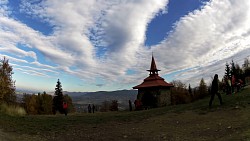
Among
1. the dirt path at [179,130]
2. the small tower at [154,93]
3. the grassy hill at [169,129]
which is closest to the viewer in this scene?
the dirt path at [179,130]

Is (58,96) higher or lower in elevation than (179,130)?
higher

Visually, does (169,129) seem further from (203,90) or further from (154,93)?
(203,90)

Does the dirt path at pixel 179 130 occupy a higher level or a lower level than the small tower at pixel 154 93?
lower

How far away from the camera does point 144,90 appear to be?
48.2 meters

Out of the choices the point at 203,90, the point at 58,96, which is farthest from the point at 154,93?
the point at 203,90

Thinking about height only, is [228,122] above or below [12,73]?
below

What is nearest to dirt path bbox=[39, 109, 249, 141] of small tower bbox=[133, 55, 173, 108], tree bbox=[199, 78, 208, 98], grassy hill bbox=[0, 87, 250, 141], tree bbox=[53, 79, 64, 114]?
grassy hill bbox=[0, 87, 250, 141]

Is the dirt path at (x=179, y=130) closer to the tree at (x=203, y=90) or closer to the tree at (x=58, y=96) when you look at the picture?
the tree at (x=203, y=90)

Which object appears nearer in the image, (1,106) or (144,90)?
(1,106)

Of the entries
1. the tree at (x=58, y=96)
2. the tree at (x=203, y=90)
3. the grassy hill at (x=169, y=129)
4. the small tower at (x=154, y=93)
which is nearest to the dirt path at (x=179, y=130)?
the grassy hill at (x=169, y=129)

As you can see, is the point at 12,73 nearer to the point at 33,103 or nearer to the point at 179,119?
the point at 33,103

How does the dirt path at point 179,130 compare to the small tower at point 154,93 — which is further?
the small tower at point 154,93

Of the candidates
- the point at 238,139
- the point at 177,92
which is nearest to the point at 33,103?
the point at 177,92

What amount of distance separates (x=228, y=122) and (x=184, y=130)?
85.7 inches
